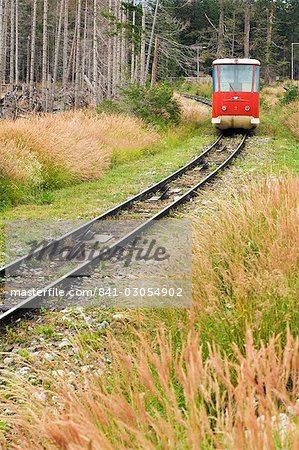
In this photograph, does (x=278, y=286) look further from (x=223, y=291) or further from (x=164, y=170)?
(x=164, y=170)

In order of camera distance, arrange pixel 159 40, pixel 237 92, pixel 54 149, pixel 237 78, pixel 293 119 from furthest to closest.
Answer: pixel 159 40 → pixel 293 119 → pixel 237 78 → pixel 237 92 → pixel 54 149

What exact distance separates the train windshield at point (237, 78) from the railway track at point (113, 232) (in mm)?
8612

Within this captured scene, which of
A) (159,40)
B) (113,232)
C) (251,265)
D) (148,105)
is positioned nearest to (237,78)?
(148,105)

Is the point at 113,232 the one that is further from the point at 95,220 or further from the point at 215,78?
the point at 215,78

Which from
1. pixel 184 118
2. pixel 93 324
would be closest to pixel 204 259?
pixel 93 324

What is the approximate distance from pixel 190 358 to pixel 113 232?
683 centimetres

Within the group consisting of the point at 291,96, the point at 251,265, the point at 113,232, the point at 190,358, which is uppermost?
the point at 291,96

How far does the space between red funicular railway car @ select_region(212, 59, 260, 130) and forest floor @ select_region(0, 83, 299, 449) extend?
15.3 metres

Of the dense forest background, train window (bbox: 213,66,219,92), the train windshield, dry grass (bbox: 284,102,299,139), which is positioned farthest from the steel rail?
the dense forest background

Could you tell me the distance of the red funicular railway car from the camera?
24.2 metres

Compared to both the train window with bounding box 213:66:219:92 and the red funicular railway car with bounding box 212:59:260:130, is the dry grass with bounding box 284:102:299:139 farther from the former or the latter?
the train window with bounding box 213:66:219:92

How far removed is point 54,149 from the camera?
1422cm

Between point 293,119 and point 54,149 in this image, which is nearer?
point 54,149

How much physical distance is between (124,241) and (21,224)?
217 cm
